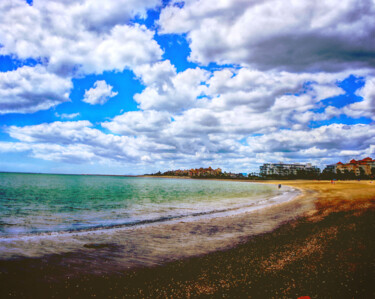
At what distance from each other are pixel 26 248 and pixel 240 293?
34.5ft

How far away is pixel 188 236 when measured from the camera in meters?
13.0

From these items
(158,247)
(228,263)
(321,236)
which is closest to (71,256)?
(158,247)

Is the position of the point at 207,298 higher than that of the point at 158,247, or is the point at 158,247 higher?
the point at 207,298

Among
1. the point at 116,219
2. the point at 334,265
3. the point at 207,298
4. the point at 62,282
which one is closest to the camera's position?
the point at 207,298

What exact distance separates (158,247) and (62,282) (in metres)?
4.79

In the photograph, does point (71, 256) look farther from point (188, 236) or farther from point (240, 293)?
point (240, 293)

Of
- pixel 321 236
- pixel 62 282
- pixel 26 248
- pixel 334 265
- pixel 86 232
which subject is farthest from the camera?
pixel 86 232

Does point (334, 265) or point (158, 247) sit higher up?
point (334, 265)

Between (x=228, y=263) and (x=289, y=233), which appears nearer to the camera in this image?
(x=228, y=263)

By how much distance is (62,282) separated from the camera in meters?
6.65

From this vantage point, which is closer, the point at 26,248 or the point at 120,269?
the point at 120,269

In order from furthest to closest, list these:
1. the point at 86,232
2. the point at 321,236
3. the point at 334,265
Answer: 1. the point at 86,232
2. the point at 321,236
3. the point at 334,265

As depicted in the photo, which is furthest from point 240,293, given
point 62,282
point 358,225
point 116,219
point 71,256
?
point 116,219

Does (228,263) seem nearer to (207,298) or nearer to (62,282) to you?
(207,298)
